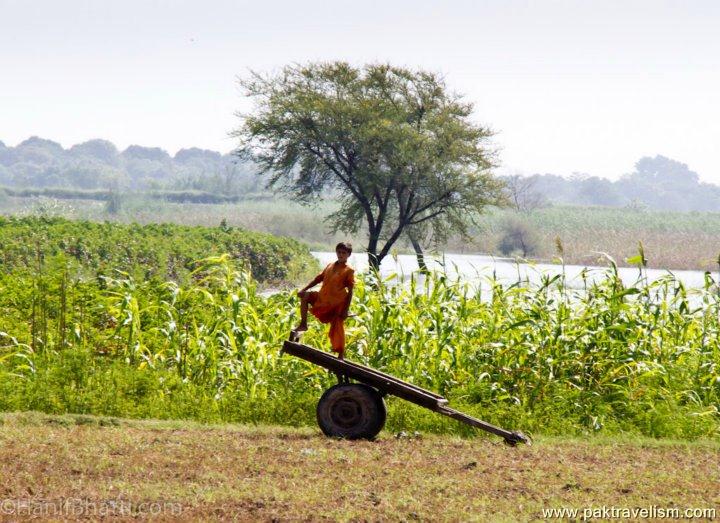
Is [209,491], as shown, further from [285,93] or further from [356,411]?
[285,93]

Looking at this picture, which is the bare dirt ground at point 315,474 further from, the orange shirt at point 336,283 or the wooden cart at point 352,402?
the orange shirt at point 336,283

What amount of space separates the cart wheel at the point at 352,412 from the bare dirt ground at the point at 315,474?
0.57ft

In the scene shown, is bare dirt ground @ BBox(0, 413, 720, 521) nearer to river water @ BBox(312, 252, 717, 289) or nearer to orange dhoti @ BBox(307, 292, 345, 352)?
orange dhoti @ BBox(307, 292, 345, 352)

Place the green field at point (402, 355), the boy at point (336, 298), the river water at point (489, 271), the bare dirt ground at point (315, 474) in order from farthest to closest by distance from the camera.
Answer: the river water at point (489, 271) < the green field at point (402, 355) < the boy at point (336, 298) < the bare dirt ground at point (315, 474)

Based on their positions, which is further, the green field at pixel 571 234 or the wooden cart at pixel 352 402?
the green field at pixel 571 234

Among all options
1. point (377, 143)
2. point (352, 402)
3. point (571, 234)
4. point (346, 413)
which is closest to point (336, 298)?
point (352, 402)

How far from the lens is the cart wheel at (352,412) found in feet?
28.6

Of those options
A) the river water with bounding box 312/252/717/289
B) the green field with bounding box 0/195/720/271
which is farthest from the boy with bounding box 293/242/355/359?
the green field with bounding box 0/195/720/271

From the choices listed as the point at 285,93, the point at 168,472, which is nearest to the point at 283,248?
the point at 285,93

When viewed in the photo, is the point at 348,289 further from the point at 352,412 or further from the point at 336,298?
the point at 352,412

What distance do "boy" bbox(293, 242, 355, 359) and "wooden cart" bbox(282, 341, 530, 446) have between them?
162 mm

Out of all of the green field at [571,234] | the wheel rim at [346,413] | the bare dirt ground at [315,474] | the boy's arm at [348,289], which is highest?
the green field at [571,234]

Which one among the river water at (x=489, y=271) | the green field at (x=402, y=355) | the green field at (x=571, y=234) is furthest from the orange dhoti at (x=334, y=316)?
the green field at (x=571, y=234)

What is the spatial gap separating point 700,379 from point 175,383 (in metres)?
5.86
